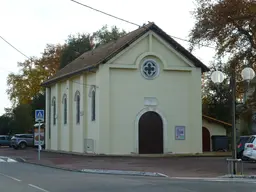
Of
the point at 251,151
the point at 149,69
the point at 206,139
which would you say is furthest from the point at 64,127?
the point at 251,151

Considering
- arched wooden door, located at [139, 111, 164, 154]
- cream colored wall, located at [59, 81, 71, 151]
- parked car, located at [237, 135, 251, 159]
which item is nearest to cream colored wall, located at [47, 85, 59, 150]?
cream colored wall, located at [59, 81, 71, 151]

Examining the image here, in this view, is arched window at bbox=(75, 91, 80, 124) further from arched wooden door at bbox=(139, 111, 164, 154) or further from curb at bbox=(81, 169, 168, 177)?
curb at bbox=(81, 169, 168, 177)

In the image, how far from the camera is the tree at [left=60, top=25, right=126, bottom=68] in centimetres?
6729

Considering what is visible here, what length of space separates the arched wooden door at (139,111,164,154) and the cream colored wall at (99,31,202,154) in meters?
0.46

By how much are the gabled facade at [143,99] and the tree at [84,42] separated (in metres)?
27.2

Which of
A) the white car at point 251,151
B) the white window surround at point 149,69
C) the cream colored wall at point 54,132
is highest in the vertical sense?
the white window surround at point 149,69

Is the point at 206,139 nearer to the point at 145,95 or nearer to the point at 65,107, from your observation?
the point at 145,95

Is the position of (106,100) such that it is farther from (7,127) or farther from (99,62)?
(7,127)

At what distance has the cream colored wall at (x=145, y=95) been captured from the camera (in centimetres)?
3656

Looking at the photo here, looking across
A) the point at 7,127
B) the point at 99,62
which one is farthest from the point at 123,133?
the point at 7,127

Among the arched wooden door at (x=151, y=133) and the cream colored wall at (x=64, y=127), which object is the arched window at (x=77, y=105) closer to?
the cream colored wall at (x=64, y=127)

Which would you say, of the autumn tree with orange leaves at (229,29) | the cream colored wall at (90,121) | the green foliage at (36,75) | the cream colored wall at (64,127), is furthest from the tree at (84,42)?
the autumn tree with orange leaves at (229,29)

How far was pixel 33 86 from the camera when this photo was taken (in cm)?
7738

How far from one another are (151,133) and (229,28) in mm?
10197
